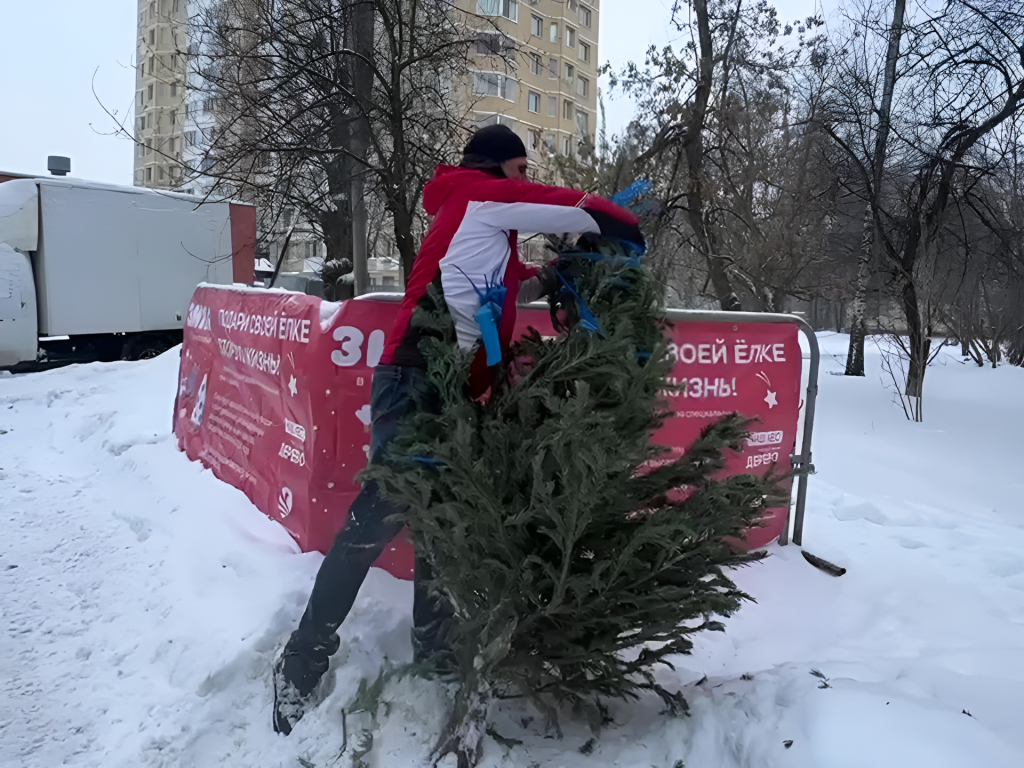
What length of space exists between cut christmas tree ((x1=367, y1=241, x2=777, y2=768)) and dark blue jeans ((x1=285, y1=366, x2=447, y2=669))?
0.60ft

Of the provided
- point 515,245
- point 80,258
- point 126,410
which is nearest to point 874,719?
point 515,245

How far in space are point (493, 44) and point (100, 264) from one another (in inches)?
361

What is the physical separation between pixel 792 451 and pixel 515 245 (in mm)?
2825

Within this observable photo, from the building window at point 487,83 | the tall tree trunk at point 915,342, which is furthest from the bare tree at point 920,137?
the building window at point 487,83

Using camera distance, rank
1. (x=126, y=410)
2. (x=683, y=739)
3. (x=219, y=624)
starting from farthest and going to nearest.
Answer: (x=126, y=410) → (x=219, y=624) → (x=683, y=739)

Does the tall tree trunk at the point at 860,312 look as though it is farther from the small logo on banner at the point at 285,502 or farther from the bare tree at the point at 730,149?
the small logo on banner at the point at 285,502

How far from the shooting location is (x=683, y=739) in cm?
239

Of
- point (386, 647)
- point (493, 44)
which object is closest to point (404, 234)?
point (493, 44)

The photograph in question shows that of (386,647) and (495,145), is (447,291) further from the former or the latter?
(386,647)

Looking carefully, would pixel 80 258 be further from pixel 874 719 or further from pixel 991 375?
pixel 991 375

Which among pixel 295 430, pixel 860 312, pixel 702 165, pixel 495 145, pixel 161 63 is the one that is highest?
pixel 702 165

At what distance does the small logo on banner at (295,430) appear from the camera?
3.85m

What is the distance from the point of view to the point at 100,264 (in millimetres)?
13547

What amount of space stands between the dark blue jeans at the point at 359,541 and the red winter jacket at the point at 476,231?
0.10m
